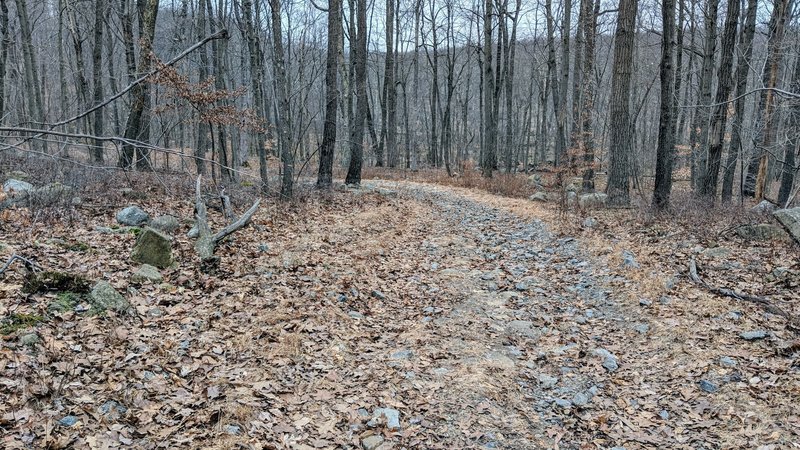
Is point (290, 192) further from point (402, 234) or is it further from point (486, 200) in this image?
point (486, 200)

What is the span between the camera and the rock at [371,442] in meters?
3.96

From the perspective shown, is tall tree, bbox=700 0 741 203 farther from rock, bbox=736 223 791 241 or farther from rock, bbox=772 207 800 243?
rock, bbox=772 207 800 243

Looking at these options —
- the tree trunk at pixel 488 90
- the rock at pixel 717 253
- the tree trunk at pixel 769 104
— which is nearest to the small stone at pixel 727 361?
the rock at pixel 717 253

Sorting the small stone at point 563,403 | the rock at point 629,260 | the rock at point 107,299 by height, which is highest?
the rock at point 107,299

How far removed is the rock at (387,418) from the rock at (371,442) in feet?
0.49

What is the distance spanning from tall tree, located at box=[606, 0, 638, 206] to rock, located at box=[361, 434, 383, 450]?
33.1ft

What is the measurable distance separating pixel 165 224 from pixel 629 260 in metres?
7.74

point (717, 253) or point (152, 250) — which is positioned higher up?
point (152, 250)

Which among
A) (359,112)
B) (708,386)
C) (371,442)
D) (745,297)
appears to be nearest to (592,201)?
(745,297)

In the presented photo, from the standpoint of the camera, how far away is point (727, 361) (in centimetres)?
502

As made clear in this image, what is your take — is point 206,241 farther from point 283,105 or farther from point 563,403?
point 283,105

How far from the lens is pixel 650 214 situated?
10.2 metres

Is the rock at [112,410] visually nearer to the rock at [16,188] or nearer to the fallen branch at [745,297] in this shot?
the rock at [16,188]

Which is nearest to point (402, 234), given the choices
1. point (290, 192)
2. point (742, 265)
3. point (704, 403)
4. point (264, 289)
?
point (290, 192)
